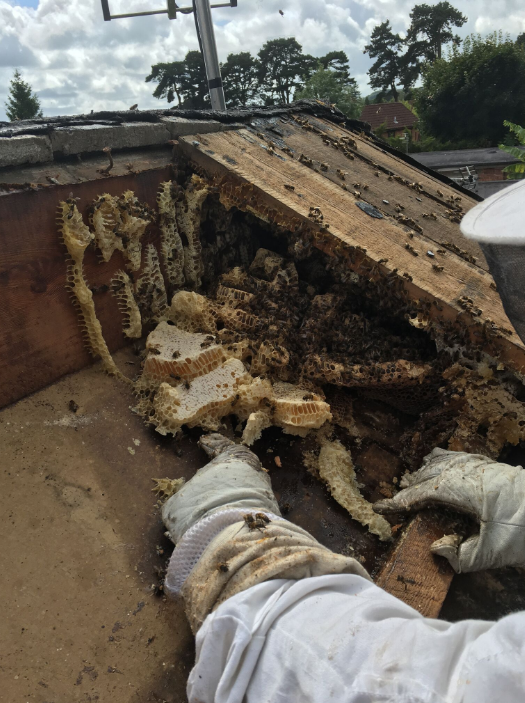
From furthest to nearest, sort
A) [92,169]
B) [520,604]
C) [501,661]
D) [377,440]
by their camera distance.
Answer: [377,440]
[92,169]
[520,604]
[501,661]

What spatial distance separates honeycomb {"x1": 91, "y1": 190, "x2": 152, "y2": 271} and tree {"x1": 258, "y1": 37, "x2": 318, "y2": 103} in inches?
1895

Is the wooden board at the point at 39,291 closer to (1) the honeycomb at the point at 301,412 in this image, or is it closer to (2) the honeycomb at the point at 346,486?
(1) the honeycomb at the point at 301,412

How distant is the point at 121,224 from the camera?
2555 mm

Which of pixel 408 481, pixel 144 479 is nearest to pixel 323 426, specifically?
pixel 408 481

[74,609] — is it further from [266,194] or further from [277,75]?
[277,75]

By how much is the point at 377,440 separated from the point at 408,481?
0.39m

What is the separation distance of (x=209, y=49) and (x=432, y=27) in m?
49.6

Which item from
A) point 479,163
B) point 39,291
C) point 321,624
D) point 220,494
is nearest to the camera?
point 321,624

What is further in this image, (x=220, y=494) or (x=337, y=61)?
(x=337, y=61)

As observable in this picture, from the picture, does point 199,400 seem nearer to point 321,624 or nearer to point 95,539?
point 95,539

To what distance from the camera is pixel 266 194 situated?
9.16 feet

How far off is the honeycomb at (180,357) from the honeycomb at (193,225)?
0.58 m

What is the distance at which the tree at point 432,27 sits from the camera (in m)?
44.1

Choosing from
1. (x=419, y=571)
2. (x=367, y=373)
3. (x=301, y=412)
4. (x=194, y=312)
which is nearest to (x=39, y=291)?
(x=194, y=312)
